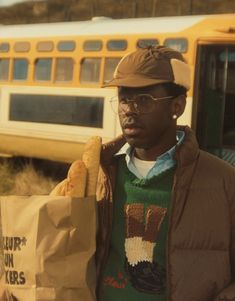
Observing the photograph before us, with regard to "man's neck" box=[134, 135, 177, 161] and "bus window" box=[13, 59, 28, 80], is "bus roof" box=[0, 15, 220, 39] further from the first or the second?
"man's neck" box=[134, 135, 177, 161]

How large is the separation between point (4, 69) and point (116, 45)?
2.50 metres

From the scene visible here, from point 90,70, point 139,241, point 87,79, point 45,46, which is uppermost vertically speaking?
point 139,241

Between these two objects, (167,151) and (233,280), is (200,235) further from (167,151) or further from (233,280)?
(167,151)

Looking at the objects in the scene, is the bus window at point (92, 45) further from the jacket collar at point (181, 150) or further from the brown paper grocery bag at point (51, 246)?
the brown paper grocery bag at point (51, 246)

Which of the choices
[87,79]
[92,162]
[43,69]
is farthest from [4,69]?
[92,162]

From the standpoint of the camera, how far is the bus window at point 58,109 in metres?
9.51

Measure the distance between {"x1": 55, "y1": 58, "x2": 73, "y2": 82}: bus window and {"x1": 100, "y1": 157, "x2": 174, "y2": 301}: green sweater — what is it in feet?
26.0

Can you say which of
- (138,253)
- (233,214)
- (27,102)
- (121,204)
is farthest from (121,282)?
(27,102)

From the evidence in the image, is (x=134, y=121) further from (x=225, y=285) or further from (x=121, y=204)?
(x=225, y=285)

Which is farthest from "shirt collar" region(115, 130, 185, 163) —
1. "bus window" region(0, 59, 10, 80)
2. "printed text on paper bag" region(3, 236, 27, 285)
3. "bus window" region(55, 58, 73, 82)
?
"bus window" region(0, 59, 10, 80)

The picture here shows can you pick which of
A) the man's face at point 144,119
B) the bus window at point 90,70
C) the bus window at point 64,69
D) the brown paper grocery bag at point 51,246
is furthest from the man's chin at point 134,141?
the bus window at point 64,69

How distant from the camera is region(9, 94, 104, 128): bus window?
31.2ft

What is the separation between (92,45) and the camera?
9695 millimetres

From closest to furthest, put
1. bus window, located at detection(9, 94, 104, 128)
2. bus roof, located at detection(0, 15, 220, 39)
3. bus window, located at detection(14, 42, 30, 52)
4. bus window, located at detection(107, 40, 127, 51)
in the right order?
bus roof, located at detection(0, 15, 220, 39), bus window, located at detection(107, 40, 127, 51), bus window, located at detection(9, 94, 104, 128), bus window, located at detection(14, 42, 30, 52)
